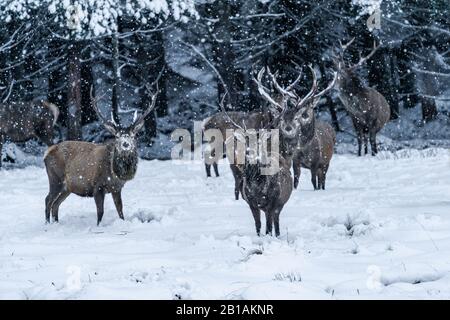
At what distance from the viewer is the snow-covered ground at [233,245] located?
5.25 meters

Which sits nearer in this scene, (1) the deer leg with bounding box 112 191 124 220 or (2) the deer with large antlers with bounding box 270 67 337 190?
(1) the deer leg with bounding box 112 191 124 220

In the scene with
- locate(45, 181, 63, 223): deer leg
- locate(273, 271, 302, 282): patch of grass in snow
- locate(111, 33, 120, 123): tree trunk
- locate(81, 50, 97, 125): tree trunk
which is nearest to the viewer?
locate(273, 271, 302, 282): patch of grass in snow

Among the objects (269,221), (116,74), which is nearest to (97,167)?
(269,221)

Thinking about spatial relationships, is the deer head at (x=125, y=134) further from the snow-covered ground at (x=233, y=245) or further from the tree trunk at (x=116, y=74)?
the tree trunk at (x=116, y=74)

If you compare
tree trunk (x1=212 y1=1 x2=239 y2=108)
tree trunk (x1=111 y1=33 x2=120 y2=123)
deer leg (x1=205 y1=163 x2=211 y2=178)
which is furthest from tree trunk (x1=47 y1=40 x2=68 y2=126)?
deer leg (x1=205 y1=163 x2=211 y2=178)

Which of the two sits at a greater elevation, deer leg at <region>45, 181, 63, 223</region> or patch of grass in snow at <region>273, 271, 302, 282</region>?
deer leg at <region>45, 181, 63, 223</region>

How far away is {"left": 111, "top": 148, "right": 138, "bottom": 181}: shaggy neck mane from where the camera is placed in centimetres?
905

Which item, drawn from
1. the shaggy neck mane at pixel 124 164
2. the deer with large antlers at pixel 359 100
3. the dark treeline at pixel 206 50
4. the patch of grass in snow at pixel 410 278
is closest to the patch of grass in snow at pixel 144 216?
the shaggy neck mane at pixel 124 164

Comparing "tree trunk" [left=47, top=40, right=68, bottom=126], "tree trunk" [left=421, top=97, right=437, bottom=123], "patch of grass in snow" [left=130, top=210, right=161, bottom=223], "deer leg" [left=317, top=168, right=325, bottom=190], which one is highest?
"tree trunk" [left=47, top=40, right=68, bottom=126]

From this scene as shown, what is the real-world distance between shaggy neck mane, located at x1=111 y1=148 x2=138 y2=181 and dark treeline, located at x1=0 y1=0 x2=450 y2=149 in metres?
6.79

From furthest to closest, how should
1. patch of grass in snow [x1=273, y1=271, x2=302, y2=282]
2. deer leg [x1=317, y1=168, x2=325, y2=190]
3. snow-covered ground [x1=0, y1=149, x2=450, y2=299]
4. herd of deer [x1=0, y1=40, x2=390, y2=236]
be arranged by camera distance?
deer leg [x1=317, y1=168, x2=325, y2=190] → herd of deer [x1=0, y1=40, x2=390, y2=236] → patch of grass in snow [x1=273, y1=271, x2=302, y2=282] → snow-covered ground [x1=0, y1=149, x2=450, y2=299]

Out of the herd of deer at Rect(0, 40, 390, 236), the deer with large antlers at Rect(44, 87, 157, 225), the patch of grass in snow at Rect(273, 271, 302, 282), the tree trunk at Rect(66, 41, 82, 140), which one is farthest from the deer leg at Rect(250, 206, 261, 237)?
the tree trunk at Rect(66, 41, 82, 140)

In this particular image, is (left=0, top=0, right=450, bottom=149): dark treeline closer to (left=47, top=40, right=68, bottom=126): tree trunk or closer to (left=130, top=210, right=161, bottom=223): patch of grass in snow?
(left=47, top=40, right=68, bottom=126): tree trunk
